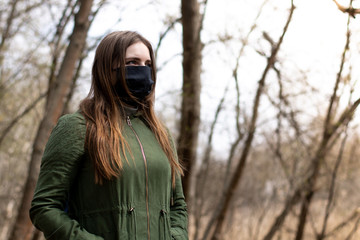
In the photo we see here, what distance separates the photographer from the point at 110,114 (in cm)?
185

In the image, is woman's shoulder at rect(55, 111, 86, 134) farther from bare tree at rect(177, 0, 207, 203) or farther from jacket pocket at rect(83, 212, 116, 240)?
bare tree at rect(177, 0, 207, 203)

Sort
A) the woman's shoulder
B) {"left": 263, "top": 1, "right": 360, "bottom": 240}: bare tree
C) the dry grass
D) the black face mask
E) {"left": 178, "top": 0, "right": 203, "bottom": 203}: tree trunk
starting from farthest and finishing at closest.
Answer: the dry grass
{"left": 263, "top": 1, "right": 360, "bottom": 240}: bare tree
{"left": 178, "top": 0, "right": 203, "bottom": 203}: tree trunk
the black face mask
the woman's shoulder

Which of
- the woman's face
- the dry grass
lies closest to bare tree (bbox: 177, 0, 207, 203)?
the woman's face

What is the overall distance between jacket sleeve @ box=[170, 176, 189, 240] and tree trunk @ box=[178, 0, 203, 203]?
174 centimetres

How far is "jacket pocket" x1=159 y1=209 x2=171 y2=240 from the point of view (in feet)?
5.99

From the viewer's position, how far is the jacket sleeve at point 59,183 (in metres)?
1.61

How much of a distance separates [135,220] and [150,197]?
13 cm

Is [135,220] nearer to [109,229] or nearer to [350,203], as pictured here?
[109,229]

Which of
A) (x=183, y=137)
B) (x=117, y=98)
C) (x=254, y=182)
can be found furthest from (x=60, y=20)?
(x=254, y=182)

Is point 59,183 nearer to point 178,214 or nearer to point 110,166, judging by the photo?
point 110,166

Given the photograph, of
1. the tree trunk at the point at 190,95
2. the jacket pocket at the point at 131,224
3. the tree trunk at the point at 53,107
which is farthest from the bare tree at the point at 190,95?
the jacket pocket at the point at 131,224

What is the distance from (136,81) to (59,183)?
0.60 m

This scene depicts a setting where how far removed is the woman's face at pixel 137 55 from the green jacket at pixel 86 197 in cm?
38

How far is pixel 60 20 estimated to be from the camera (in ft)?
21.2
